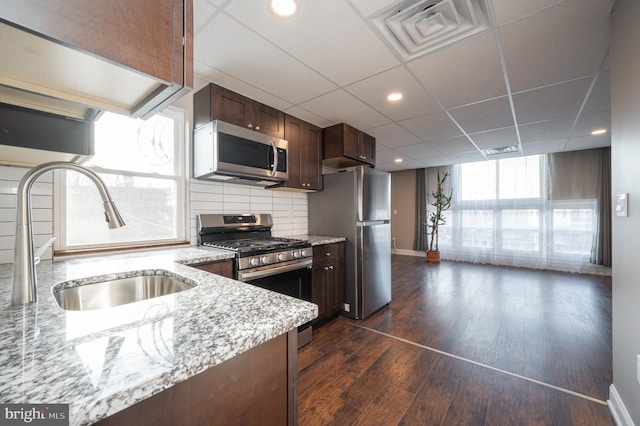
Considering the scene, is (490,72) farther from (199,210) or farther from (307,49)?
(199,210)

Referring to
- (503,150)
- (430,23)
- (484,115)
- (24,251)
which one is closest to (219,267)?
(24,251)

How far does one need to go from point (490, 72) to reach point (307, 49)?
1.53 meters

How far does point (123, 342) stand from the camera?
54 centimetres

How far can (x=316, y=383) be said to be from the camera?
180 cm

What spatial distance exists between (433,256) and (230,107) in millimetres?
5428

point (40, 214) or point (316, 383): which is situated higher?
point (40, 214)

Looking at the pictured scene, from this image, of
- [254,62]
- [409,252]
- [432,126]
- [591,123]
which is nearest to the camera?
[254,62]

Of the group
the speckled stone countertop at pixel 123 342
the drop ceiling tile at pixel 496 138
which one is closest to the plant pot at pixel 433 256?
the drop ceiling tile at pixel 496 138

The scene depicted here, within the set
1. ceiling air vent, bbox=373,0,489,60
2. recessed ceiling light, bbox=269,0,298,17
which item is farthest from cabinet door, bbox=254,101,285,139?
ceiling air vent, bbox=373,0,489,60

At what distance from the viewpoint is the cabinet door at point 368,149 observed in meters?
3.47

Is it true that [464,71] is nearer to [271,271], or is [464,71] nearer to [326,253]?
[326,253]

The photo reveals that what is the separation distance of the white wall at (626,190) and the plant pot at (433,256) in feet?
14.8

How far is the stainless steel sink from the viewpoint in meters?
1.06

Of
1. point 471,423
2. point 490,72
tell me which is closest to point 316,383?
point 471,423
